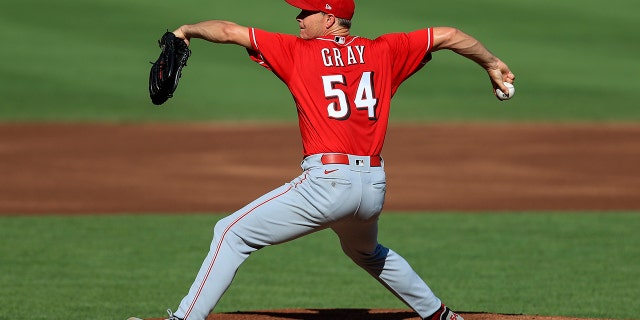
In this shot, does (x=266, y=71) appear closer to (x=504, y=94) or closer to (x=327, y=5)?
(x=504, y=94)

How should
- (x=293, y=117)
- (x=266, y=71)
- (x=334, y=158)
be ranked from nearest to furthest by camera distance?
(x=334, y=158) < (x=293, y=117) < (x=266, y=71)

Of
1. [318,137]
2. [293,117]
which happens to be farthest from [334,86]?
[293,117]

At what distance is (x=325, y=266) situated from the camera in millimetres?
9547

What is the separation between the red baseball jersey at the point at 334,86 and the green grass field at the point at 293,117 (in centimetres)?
272

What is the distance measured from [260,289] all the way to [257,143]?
8142 mm

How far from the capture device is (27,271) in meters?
9.05

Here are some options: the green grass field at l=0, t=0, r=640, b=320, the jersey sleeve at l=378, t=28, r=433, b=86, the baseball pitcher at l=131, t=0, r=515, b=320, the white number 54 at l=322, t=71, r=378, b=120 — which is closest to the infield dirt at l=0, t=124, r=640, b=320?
the green grass field at l=0, t=0, r=640, b=320

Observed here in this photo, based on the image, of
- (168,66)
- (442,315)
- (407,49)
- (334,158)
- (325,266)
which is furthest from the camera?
(325,266)

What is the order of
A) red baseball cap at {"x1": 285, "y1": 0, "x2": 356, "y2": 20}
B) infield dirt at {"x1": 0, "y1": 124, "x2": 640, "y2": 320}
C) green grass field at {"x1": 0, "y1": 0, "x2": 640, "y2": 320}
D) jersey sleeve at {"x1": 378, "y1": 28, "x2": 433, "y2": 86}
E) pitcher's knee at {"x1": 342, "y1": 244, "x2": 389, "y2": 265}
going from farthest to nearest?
infield dirt at {"x1": 0, "y1": 124, "x2": 640, "y2": 320} → green grass field at {"x1": 0, "y1": 0, "x2": 640, "y2": 320} → pitcher's knee at {"x1": 342, "y1": 244, "x2": 389, "y2": 265} → jersey sleeve at {"x1": 378, "y1": 28, "x2": 433, "y2": 86} → red baseball cap at {"x1": 285, "y1": 0, "x2": 356, "y2": 20}

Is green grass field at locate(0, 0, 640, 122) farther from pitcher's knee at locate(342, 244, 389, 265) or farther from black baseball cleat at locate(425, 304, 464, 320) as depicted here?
pitcher's knee at locate(342, 244, 389, 265)

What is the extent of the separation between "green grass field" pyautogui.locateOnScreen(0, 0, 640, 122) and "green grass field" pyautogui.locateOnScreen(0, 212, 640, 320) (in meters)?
7.95

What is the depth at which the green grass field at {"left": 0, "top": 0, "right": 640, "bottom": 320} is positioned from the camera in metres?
8.43

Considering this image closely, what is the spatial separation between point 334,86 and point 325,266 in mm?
4293

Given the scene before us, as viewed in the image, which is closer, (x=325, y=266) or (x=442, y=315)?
(x=442, y=315)
